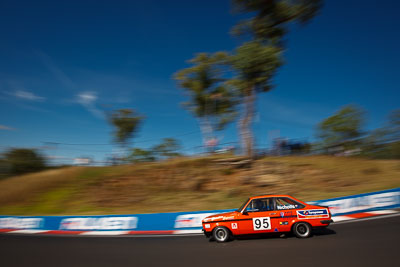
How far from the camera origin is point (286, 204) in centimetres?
786

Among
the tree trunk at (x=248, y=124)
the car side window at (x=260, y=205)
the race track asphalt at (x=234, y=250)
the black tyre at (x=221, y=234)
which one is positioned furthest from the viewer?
the tree trunk at (x=248, y=124)

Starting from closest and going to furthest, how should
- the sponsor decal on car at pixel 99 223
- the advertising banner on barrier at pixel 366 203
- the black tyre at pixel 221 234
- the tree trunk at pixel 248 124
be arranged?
the black tyre at pixel 221 234, the advertising banner on barrier at pixel 366 203, the sponsor decal on car at pixel 99 223, the tree trunk at pixel 248 124

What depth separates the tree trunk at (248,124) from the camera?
20531 mm

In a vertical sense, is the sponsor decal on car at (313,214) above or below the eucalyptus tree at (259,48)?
below

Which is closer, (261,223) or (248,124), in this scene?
(261,223)

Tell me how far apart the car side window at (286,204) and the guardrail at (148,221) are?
10.4ft

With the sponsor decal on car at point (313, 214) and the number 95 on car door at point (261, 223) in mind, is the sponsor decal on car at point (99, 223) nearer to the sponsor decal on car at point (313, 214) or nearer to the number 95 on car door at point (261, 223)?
the number 95 on car door at point (261, 223)

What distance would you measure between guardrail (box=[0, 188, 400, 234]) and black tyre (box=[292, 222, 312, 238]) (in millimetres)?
3502

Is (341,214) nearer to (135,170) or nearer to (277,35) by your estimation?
(277,35)

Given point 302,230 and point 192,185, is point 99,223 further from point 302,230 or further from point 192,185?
point 302,230

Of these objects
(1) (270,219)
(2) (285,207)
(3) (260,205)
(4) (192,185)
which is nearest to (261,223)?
(1) (270,219)

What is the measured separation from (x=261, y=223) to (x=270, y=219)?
1.07ft

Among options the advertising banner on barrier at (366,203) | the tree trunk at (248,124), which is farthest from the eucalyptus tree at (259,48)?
the advertising banner on barrier at (366,203)

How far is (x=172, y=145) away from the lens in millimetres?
44406
